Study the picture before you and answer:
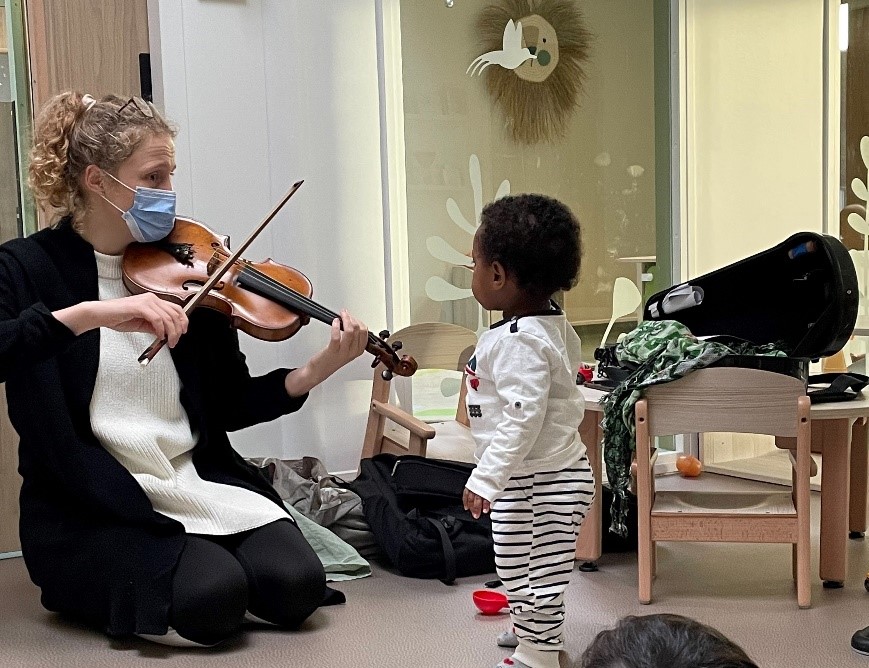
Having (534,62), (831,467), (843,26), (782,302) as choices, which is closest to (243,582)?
(831,467)

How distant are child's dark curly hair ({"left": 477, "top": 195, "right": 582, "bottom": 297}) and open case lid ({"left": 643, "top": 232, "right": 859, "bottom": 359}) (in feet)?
2.87

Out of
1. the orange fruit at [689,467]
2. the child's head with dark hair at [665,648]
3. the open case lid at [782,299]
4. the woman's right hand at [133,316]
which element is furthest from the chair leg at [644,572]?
the child's head with dark hair at [665,648]

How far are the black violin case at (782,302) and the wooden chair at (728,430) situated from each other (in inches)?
4.4

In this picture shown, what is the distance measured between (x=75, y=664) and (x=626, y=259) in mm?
2665

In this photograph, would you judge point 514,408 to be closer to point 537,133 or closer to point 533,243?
point 533,243

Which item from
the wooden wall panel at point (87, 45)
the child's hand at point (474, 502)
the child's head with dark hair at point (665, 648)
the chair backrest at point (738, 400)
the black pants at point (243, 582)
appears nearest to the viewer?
the child's head with dark hair at point (665, 648)

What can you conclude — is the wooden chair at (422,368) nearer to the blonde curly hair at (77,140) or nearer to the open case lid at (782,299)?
the open case lid at (782,299)

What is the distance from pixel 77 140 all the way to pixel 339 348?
715 mm

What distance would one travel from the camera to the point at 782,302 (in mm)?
2840

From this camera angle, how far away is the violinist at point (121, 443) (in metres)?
2.22

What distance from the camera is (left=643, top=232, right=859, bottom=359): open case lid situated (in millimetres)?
2609

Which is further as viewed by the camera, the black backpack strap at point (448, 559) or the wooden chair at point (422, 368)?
the wooden chair at point (422, 368)

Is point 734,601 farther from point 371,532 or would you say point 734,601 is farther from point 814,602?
point 371,532

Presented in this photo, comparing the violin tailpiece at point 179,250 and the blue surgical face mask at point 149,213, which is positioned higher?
the blue surgical face mask at point 149,213
